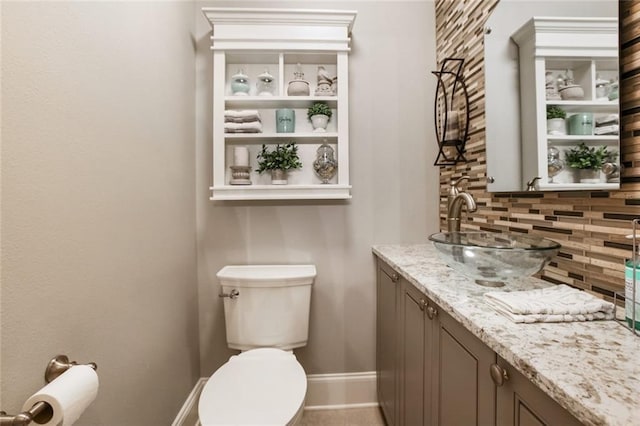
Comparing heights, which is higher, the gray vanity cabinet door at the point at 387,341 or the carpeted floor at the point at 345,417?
the gray vanity cabinet door at the point at 387,341

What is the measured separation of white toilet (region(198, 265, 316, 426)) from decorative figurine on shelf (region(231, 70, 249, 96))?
39.2 inches

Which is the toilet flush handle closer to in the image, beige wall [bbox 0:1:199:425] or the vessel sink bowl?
beige wall [bbox 0:1:199:425]

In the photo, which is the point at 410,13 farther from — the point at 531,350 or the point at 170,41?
the point at 531,350

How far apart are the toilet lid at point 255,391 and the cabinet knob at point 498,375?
2.26 feet

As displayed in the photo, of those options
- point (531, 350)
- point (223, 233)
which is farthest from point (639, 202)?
point (223, 233)

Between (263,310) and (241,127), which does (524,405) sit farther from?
(241,127)

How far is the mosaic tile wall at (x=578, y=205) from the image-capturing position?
2.56 feet

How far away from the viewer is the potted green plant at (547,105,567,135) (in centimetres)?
96

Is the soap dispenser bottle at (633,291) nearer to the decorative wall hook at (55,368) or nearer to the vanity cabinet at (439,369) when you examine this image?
the vanity cabinet at (439,369)

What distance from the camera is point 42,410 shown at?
58cm

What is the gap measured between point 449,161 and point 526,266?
3.09 feet

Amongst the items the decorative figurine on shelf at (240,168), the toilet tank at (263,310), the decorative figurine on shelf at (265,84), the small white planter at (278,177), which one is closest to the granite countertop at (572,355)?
the toilet tank at (263,310)

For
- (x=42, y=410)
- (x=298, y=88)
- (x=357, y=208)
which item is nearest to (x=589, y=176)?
→ (x=357, y=208)

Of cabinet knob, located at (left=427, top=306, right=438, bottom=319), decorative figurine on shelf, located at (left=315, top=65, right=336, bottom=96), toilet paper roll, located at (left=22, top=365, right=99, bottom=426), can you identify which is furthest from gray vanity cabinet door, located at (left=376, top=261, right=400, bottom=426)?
toilet paper roll, located at (left=22, top=365, right=99, bottom=426)
